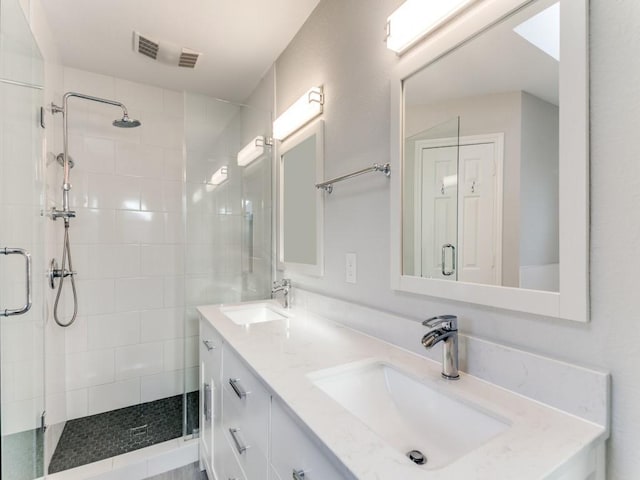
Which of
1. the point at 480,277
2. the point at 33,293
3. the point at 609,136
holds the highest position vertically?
the point at 609,136

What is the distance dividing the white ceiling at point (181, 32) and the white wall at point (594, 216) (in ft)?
2.00

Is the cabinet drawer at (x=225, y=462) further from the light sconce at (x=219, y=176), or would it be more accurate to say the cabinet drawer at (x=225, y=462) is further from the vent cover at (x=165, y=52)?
the vent cover at (x=165, y=52)

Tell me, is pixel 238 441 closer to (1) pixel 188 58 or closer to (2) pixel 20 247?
(2) pixel 20 247

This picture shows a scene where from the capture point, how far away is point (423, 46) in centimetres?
107

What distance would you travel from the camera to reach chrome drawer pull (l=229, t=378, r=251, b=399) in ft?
3.52

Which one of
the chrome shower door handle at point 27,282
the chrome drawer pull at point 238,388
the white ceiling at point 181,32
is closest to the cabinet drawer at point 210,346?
the chrome drawer pull at point 238,388

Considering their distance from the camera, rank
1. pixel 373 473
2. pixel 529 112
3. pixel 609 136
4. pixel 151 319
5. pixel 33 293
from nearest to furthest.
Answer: pixel 373 473 → pixel 609 136 → pixel 529 112 → pixel 33 293 → pixel 151 319

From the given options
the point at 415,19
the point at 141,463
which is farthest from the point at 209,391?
the point at 415,19

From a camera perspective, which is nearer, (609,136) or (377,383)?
(609,136)

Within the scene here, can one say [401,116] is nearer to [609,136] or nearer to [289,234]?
[609,136]

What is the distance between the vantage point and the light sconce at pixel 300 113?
1.66 meters

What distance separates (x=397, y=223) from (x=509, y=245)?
0.40 m

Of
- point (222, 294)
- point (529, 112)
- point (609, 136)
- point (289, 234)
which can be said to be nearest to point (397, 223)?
point (529, 112)

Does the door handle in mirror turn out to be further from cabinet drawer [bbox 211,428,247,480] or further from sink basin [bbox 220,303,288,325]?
cabinet drawer [bbox 211,428,247,480]
